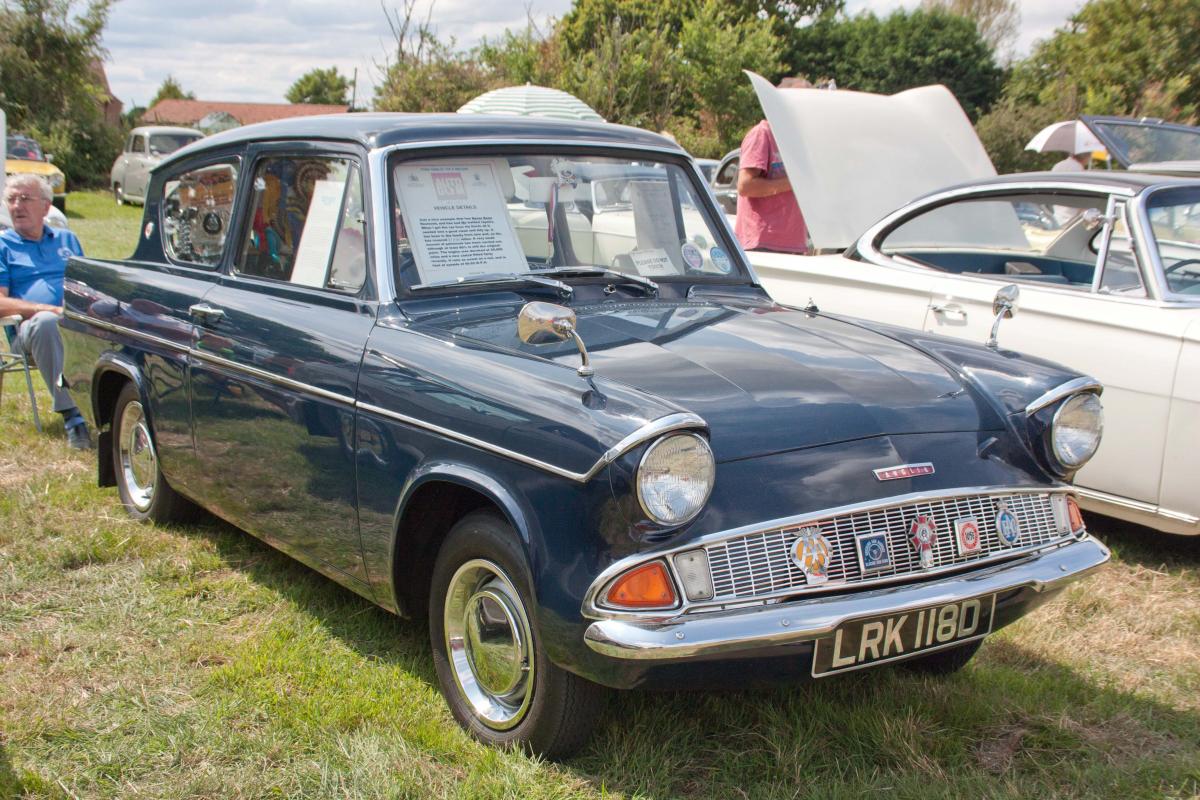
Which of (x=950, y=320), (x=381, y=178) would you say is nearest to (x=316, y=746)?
(x=381, y=178)

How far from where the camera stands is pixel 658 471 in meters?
2.32

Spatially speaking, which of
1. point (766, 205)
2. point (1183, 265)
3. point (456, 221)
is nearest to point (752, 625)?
point (456, 221)

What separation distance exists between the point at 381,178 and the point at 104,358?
1800 millimetres

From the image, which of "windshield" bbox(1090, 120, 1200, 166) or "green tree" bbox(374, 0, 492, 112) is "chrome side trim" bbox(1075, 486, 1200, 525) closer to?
"windshield" bbox(1090, 120, 1200, 166)

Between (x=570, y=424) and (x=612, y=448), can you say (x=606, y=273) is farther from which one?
(x=612, y=448)

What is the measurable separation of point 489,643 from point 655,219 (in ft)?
5.64

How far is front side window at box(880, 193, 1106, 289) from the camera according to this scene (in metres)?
4.99

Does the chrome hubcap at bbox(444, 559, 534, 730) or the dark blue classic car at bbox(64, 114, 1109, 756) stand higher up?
the dark blue classic car at bbox(64, 114, 1109, 756)

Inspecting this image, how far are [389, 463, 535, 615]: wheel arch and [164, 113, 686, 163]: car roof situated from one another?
3.69 ft

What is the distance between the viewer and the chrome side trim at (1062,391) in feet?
9.66

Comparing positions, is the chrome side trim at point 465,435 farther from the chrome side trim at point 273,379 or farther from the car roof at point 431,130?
the car roof at point 431,130

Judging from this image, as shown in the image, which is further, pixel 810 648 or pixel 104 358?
pixel 104 358

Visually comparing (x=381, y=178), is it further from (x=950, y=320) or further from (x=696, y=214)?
(x=950, y=320)

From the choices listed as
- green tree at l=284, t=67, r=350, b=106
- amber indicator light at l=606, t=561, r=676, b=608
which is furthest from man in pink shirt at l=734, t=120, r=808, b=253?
green tree at l=284, t=67, r=350, b=106
